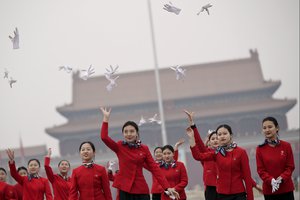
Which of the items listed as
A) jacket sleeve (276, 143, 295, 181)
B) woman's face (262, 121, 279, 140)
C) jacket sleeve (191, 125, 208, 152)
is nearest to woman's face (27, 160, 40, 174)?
jacket sleeve (191, 125, 208, 152)

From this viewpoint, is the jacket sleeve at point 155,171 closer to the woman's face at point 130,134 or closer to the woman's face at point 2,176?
the woman's face at point 130,134

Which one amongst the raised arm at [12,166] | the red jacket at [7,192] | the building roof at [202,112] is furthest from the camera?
the building roof at [202,112]

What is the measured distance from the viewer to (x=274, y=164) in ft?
18.8

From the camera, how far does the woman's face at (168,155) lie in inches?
274

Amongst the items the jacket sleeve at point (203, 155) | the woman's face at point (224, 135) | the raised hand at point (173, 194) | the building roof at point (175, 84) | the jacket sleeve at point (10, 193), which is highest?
the building roof at point (175, 84)

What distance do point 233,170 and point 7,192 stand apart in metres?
3.34

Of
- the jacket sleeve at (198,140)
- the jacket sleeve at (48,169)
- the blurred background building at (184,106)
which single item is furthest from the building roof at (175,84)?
the jacket sleeve at (198,140)

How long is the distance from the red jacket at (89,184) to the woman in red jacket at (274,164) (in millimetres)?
1418

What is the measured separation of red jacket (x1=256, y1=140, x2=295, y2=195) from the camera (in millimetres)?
5699

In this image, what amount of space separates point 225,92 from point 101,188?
Result: 100ft

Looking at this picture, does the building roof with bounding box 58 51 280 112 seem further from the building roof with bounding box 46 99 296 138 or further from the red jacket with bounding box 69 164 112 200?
the red jacket with bounding box 69 164 112 200

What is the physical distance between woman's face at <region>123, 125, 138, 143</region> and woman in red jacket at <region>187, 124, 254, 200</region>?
1.56 feet

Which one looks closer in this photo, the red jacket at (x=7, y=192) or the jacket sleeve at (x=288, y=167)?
the jacket sleeve at (x=288, y=167)

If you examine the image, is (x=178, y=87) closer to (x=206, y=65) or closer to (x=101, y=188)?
(x=206, y=65)
